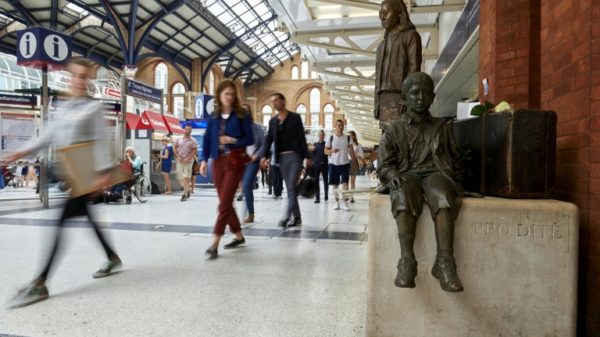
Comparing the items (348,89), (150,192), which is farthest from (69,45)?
(348,89)

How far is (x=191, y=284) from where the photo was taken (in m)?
2.87

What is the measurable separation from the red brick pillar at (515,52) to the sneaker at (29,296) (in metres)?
4.03

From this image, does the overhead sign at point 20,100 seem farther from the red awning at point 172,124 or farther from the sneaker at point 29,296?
the sneaker at point 29,296

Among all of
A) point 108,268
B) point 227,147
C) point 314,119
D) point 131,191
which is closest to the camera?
point 108,268

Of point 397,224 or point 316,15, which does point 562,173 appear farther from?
point 316,15

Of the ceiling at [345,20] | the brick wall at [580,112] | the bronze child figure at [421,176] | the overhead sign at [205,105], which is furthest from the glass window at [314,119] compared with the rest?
the bronze child figure at [421,176]

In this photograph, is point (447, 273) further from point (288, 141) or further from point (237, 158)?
point (288, 141)

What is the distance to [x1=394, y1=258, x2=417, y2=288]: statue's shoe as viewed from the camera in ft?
6.20

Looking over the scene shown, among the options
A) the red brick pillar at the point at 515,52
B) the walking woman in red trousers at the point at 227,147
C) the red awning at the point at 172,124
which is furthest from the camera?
the red awning at the point at 172,124

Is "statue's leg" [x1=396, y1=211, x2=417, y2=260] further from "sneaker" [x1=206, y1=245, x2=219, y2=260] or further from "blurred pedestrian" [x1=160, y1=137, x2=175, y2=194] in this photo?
"blurred pedestrian" [x1=160, y1=137, x2=175, y2=194]

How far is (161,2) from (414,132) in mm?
22186

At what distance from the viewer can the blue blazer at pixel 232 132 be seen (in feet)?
12.8

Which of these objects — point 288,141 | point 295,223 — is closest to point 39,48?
point 288,141

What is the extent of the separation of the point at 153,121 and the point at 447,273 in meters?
11.9
